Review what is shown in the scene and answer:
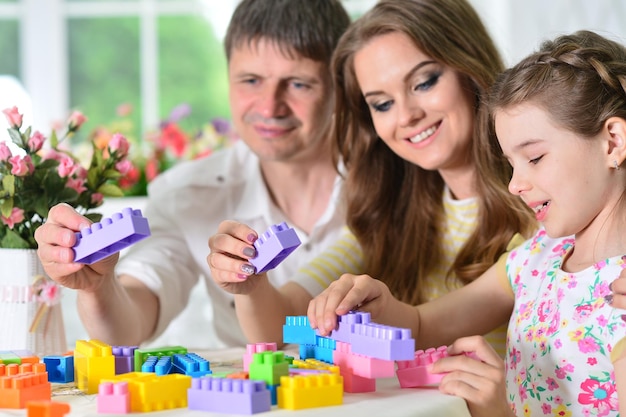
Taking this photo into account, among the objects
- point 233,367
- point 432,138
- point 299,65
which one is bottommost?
point 233,367

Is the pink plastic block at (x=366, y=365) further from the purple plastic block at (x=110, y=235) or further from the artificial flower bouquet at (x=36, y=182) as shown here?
the artificial flower bouquet at (x=36, y=182)

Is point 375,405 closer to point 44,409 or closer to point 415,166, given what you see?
point 44,409

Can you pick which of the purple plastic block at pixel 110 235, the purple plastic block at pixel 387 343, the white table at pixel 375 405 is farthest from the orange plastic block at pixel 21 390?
the purple plastic block at pixel 387 343

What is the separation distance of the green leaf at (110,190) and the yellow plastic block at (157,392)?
0.70 meters

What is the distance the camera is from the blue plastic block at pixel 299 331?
1.39 meters

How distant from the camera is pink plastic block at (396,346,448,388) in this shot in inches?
51.0

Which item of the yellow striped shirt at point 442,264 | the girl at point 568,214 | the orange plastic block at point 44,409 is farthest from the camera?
the yellow striped shirt at point 442,264

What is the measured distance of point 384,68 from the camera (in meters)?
1.90

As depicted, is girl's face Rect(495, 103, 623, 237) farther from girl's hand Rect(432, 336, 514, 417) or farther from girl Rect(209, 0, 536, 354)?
girl Rect(209, 0, 536, 354)

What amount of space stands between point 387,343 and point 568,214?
46 cm

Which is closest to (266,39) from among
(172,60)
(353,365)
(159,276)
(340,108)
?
(340,108)

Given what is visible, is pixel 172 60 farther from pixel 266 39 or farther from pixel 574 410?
pixel 574 410

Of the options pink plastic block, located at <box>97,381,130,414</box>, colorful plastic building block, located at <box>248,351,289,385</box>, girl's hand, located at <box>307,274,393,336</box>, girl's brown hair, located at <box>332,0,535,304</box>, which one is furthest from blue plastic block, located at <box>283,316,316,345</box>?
girl's brown hair, located at <box>332,0,535,304</box>

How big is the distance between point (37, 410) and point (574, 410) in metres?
0.83
